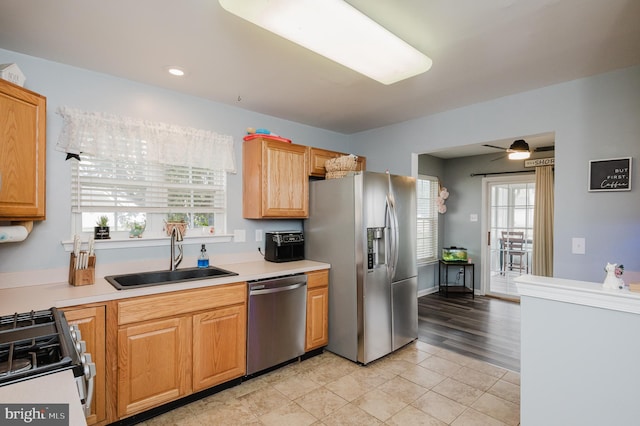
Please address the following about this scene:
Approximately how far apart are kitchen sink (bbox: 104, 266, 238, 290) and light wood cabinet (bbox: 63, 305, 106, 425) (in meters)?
0.24

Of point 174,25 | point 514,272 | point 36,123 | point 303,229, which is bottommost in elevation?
point 514,272

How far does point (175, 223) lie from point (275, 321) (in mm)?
1187

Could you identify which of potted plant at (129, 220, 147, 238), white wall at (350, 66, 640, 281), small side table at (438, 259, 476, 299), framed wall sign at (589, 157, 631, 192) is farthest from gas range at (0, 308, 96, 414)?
small side table at (438, 259, 476, 299)

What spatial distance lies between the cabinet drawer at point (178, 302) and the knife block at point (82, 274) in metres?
0.41

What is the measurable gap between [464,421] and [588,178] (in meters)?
2.04

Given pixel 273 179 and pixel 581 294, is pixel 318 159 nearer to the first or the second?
pixel 273 179

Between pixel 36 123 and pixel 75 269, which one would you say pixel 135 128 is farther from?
pixel 75 269

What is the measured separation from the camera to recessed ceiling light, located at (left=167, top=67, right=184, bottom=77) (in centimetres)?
246

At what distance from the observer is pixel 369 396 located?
2.52m

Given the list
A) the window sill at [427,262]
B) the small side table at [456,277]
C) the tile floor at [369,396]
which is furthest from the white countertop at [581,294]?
the small side table at [456,277]

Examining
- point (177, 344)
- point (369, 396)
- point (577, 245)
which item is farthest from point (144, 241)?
point (577, 245)

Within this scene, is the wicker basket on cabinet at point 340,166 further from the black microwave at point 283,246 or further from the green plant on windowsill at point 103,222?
the green plant on windowsill at point 103,222

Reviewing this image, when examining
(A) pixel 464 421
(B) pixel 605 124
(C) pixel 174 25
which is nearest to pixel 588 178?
(B) pixel 605 124

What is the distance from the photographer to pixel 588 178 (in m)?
2.59
